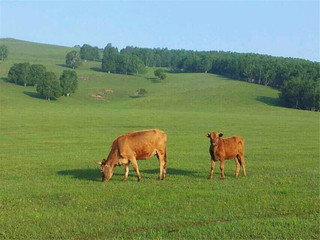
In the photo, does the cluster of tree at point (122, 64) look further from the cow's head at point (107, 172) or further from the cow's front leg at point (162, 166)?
the cow's head at point (107, 172)

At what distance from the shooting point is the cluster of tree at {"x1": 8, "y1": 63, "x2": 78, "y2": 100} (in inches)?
4033

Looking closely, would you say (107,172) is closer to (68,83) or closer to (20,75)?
(68,83)

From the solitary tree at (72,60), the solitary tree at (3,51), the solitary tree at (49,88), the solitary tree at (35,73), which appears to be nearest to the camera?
the solitary tree at (49,88)

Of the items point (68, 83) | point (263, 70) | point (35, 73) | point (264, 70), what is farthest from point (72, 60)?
point (264, 70)

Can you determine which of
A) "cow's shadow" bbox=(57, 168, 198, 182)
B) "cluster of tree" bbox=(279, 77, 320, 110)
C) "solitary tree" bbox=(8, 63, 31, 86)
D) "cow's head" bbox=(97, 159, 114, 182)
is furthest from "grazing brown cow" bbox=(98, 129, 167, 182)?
"solitary tree" bbox=(8, 63, 31, 86)

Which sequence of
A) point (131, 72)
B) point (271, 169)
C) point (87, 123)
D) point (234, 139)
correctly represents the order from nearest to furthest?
point (234, 139), point (271, 169), point (87, 123), point (131, 72)

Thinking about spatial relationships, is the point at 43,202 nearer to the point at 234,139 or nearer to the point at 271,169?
the point at 234,139

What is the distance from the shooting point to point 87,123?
173 feet

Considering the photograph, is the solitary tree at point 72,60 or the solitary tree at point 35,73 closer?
the solitary tree at point 35,73

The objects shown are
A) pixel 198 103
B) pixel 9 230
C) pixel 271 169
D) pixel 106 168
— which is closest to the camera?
A: pixel 9 230

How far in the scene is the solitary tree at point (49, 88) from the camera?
102m

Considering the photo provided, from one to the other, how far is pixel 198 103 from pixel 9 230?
8806cm

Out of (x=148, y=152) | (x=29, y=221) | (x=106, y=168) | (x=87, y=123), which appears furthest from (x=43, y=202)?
(x=87, y=123)

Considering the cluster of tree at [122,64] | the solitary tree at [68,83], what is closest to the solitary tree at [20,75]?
the solitary tree at [68,83]
